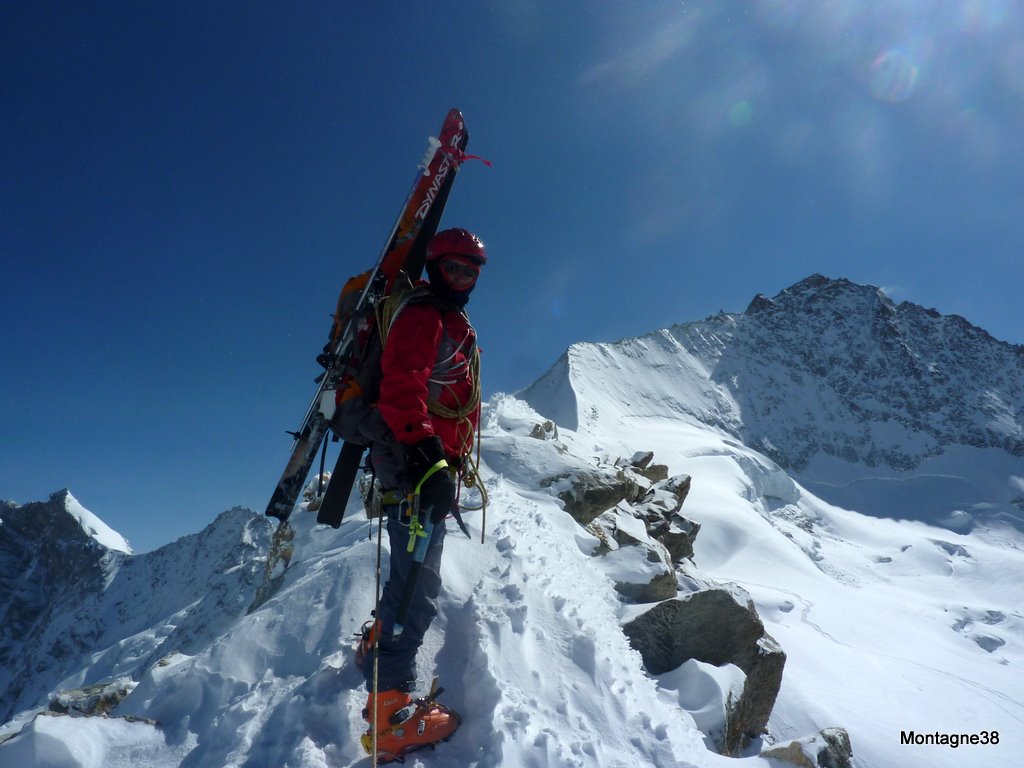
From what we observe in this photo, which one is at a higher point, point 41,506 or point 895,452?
point 895,452

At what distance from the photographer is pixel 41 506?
142500 mm

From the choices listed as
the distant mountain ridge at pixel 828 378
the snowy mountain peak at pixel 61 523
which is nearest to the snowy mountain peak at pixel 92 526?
the snowy mountain peak at pixel 61 523

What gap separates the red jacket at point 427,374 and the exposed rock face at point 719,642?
11.2ft

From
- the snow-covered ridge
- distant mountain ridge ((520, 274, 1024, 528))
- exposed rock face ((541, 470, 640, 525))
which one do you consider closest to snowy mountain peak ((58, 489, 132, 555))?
distant mountain ridge ((520, 274, 1024, 528))

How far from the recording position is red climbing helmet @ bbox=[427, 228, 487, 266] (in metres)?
3.86

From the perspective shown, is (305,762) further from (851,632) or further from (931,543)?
(931,543)

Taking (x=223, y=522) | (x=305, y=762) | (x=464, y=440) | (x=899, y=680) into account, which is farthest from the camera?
(x=223, y=522)

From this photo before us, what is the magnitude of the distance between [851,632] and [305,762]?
115 feet

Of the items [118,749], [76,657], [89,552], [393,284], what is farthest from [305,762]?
[89,552]

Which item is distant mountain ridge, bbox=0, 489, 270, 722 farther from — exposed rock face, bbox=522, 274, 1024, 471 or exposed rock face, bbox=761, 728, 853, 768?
exposed rock face, bbox=522, 274, 1024, 471

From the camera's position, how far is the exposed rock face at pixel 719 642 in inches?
222

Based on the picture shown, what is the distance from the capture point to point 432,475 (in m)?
3.20

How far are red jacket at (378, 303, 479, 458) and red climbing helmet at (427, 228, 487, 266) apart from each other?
0.42m
